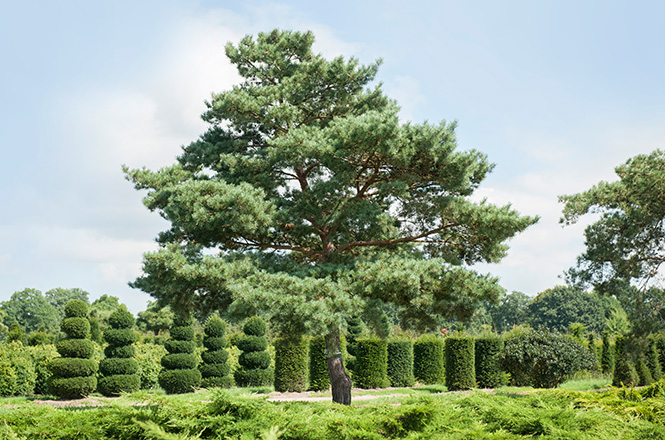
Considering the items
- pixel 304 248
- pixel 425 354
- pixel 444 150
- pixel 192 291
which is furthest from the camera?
pixel 425 354

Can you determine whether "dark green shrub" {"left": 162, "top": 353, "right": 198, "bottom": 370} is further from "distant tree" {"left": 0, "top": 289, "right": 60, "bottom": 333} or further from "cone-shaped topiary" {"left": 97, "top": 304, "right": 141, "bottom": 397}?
"distant tree" {"left": 0, "top": 289, "right": 60, "bottom": 333}

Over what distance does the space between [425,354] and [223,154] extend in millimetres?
12493

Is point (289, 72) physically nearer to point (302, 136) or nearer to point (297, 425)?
point (302, 136)

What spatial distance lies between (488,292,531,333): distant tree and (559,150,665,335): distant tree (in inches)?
1793

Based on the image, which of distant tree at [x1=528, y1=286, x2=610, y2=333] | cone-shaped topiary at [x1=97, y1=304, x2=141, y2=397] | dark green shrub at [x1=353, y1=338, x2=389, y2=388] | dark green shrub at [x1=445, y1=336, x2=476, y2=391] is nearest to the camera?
cone-shaped topiary at [x1=97, y1=304, x2=141, y2=397]

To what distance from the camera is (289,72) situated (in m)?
12.1

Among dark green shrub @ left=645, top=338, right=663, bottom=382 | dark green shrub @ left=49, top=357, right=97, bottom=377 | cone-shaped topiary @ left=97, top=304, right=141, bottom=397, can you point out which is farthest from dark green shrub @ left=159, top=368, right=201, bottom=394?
dark green shrub @ left=645, top=338, right=663, bottom=382

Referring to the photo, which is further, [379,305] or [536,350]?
[536,350]

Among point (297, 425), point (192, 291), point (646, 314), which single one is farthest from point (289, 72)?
point (646, 314)

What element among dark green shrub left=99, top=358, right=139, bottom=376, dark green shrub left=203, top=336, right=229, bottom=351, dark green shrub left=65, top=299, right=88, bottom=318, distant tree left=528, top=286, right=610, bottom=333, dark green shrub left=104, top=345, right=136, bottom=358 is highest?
distant tree left=528, top=286, right=610, bottom=333

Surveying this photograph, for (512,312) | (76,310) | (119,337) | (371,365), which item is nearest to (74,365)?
(119,337)

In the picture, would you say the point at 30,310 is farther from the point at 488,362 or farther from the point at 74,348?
the point at 488,362

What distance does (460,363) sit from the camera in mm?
17594

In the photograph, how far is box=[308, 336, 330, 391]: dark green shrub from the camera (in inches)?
715
